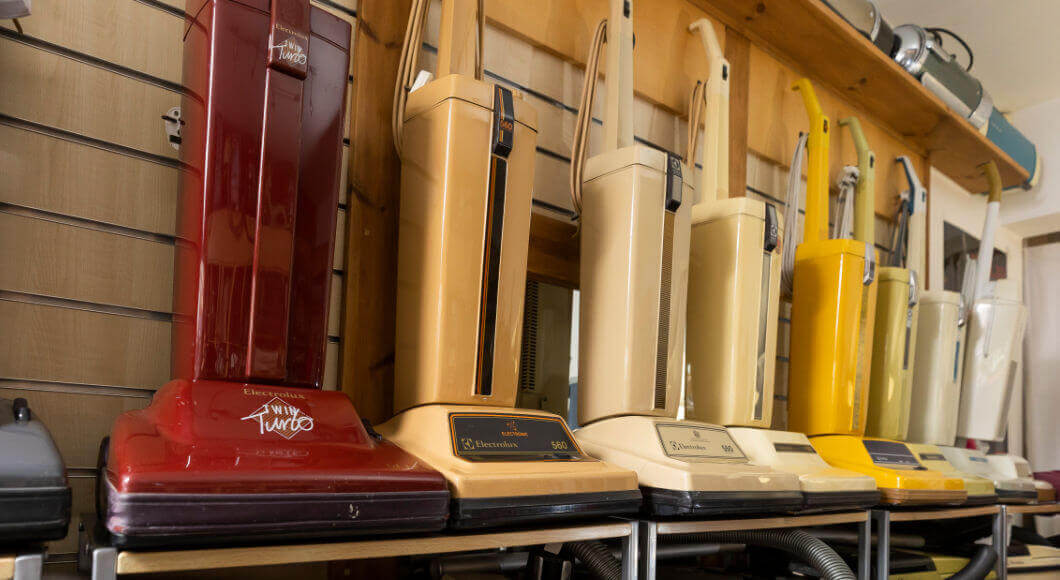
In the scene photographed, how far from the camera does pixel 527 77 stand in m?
2.21

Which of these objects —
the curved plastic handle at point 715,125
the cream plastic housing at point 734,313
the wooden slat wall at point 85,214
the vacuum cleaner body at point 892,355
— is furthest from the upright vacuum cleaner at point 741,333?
the wooden slat wall at point 85,214

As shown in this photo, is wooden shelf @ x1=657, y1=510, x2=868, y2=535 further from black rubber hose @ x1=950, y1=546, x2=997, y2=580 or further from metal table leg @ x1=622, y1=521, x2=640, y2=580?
black rubber hose @ x1=950, y1=546, x2=997, y2=580

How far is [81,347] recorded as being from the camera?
1.41 meters

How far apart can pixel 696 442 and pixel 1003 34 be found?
11.4 ft

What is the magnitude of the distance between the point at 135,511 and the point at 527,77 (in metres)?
1.62

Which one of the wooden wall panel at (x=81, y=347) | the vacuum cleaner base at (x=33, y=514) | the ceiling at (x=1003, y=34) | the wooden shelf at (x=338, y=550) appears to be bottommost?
the wooden shelf at (x=338, y=550)

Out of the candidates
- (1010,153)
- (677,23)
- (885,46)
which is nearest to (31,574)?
(677,23)

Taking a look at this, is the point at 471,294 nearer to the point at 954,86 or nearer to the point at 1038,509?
the point at 1038,509

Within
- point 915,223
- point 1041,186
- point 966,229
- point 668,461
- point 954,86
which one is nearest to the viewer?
point 668,461

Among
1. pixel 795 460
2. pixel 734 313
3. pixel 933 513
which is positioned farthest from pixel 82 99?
pixel 933 513

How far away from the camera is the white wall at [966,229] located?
13.5 ft

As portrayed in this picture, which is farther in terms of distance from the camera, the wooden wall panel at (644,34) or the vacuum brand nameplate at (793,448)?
the wooden wall panel at (644,34)

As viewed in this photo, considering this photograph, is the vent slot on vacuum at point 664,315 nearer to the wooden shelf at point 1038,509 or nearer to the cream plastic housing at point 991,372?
the wooden shelf at point 1038,509

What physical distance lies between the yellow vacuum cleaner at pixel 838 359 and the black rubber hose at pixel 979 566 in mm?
320
